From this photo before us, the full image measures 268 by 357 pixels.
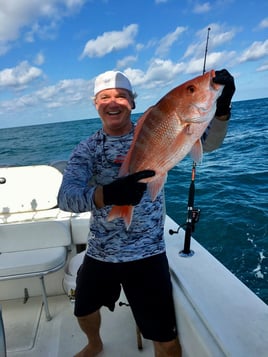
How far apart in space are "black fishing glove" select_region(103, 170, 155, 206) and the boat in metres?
0.86

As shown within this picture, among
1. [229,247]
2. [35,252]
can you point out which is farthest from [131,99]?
[229,247]

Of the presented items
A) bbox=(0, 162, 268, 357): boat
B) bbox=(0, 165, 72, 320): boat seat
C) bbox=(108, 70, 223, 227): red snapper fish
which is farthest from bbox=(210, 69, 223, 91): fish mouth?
bbox=(0, 165, 72, 320): boat seat

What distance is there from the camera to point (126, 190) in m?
1.54

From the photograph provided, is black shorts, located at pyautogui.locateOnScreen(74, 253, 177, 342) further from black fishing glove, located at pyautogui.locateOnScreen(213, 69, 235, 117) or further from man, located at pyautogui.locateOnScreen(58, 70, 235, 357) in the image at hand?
black fishing glove, located at pyautogui.locateOnScreen(213, 69, 235, 117)

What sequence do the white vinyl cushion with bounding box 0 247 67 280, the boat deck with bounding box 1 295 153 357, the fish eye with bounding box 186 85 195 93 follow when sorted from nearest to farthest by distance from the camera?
the fish eye with bounding box 186 85 195 93
the boat deck with bounding box 1 295 153 357
the white vinyl cushion with bounding box 0 247 67 280

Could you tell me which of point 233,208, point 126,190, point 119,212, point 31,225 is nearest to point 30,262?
point 31,225

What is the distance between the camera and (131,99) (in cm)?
214

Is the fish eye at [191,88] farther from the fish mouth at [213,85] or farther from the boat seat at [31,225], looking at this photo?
the boat seat at [31,225]

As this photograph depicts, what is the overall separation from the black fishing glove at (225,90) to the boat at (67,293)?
1127 millimetres

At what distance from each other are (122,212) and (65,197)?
1.10ft

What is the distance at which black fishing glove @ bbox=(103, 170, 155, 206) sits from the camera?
151cm

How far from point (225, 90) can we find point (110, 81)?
0.78m

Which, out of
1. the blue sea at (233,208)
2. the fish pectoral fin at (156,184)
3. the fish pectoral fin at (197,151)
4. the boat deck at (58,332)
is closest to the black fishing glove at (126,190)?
the fish pectoral fin at (156,184)

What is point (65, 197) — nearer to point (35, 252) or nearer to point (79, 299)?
point (79, 299)
